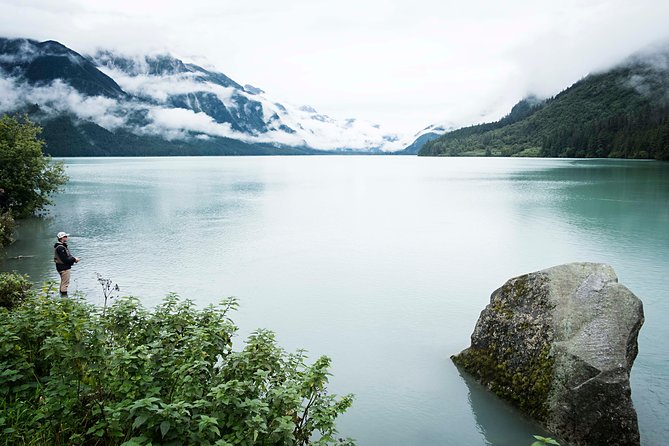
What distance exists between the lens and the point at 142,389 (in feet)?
21.4

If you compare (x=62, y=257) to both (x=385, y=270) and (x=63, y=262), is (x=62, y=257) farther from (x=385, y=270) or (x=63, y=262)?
(x=385, y=270)

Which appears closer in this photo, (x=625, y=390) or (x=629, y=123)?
(x=625, y=390)

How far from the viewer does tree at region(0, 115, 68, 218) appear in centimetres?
3278

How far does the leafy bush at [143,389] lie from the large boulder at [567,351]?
4.17 meters

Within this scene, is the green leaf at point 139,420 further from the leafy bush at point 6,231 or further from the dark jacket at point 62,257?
the leafy bush at point 6,231

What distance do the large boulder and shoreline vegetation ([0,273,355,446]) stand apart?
4.41 m

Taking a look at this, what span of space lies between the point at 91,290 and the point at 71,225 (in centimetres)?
1884

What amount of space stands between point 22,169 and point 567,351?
123 feet

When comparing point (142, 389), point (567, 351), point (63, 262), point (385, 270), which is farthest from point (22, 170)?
point (567, 351)

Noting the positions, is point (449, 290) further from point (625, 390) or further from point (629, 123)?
point (629, 123)

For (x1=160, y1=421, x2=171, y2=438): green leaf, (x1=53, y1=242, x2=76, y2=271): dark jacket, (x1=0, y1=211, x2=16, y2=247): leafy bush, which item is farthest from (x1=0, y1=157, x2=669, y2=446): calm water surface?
(x1=160, y1=421, x2=171, y2=438): green leaf

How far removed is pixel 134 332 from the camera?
27.0ft

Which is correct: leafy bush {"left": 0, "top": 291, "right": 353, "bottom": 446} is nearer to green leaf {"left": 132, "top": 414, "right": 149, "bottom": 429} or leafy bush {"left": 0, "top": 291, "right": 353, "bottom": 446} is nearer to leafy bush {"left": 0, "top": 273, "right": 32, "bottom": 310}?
green leaf {"left": 132, "top": 414, "right": 149, "bottom": 429}

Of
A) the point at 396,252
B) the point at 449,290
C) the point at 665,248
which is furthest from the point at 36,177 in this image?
the point at 665,248
